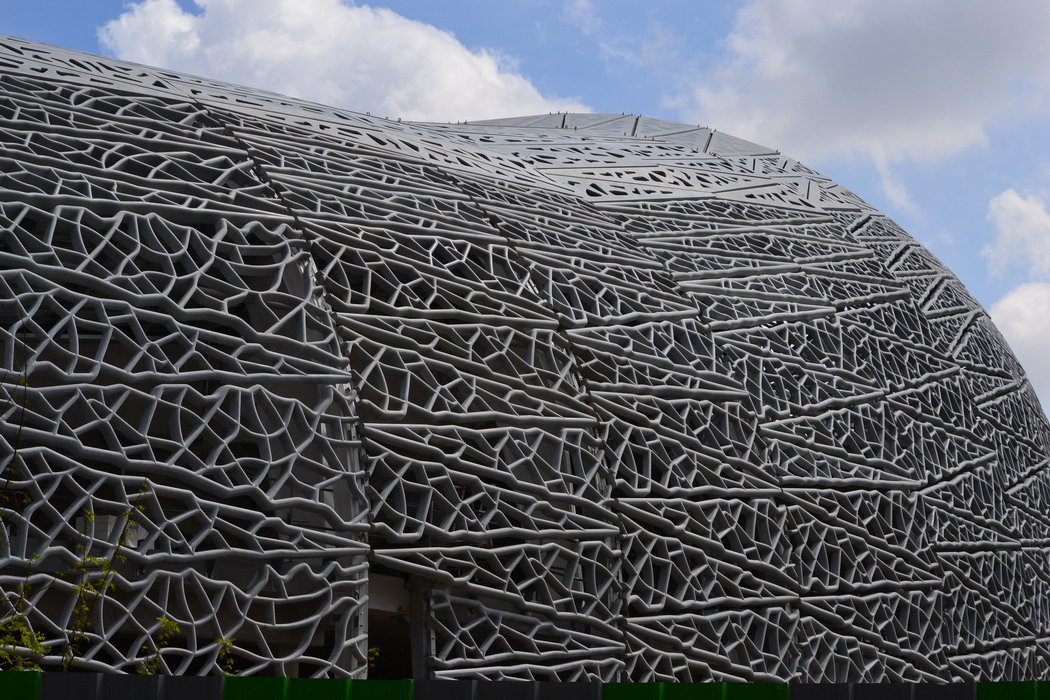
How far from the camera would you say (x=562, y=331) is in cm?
2083

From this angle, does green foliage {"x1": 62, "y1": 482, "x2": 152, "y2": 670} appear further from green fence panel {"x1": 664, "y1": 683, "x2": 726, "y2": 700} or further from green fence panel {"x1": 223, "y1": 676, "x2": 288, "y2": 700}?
green fence panel {"x1": 664, "y1": 683, "x2": 726, "y2": 700}

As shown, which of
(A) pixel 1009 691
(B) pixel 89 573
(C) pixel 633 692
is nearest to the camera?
(C) pixel 633 692

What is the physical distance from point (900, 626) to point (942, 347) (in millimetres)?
8874

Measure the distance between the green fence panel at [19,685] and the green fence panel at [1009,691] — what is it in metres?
8.52

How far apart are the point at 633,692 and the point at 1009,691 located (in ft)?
11.9

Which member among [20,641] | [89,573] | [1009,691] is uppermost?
[89,573]

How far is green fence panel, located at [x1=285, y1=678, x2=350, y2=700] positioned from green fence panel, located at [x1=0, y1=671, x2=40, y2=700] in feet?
6.75

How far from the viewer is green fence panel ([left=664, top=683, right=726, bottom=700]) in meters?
10.8

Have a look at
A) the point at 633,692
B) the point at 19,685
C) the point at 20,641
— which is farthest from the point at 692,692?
the point at 20,641

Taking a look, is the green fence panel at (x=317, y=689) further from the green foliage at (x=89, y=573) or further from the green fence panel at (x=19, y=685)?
the green foliage at (x=89, y=573)

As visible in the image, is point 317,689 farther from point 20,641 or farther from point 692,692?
point 20,641

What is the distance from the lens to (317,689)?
10.1 metres

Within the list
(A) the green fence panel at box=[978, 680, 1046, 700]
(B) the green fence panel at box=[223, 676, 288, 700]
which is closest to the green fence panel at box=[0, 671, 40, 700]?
(B) the green fence panel at box=[223, 676, 288, 700]

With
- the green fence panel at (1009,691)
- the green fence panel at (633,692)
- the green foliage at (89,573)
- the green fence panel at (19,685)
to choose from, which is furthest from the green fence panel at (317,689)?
the green fence panel at (1009,691)
